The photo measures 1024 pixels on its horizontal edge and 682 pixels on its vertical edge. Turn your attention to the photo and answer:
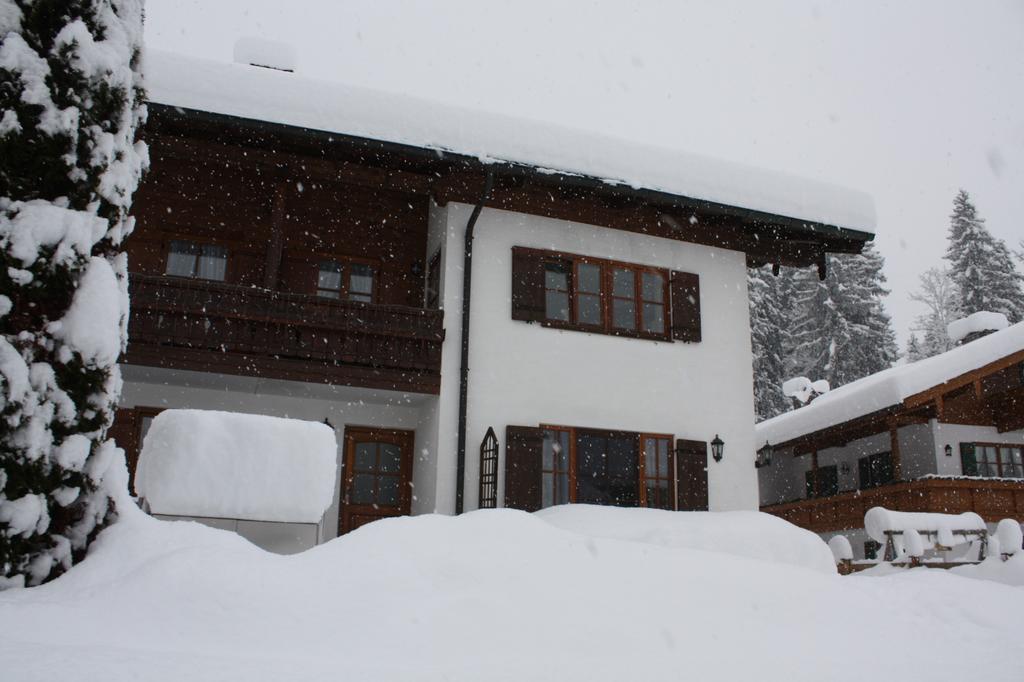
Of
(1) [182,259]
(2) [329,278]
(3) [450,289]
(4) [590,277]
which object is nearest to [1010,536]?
(4) [590,277]

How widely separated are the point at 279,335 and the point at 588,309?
4.09 m

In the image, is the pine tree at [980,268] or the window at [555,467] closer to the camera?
the window at [555,467]

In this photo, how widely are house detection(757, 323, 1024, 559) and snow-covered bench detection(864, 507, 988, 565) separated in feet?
5.07

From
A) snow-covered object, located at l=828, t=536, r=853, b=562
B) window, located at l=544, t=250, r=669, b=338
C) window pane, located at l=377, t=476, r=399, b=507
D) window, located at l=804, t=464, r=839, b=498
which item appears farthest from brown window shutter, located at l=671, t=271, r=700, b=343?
window, located at l=804, t=464, r=839, b=498

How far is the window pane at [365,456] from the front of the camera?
10609 millimetres

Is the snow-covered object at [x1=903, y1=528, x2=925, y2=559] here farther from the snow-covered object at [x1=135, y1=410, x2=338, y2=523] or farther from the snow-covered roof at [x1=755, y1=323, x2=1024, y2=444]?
the snow-covered object at [x1=135, y1=410, x2=338, y2=523]

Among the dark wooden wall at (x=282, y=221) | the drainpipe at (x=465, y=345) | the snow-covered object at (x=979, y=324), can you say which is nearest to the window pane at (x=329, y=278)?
the dark wooden wall at (x=282, y=221)

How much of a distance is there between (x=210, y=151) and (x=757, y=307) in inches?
1065

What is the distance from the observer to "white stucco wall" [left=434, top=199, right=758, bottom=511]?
10086 millimetres

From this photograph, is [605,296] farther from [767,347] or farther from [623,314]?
[767,347]

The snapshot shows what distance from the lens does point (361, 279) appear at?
11.6 meters

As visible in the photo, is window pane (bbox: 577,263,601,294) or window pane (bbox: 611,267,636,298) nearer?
window pane (bbox: 577,263,601,294)

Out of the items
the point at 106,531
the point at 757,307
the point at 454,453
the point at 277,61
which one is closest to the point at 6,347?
the point at 106,531

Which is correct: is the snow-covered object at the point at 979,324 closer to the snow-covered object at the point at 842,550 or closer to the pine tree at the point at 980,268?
the snow-covered object at the point at 842,550
